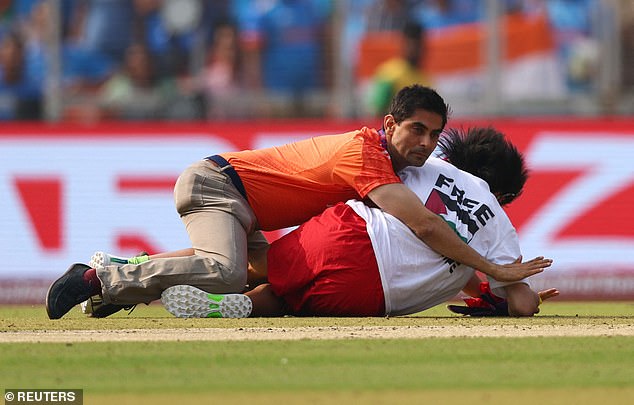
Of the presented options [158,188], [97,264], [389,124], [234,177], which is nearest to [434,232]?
[389,124]

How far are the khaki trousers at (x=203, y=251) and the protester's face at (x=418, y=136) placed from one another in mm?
1083

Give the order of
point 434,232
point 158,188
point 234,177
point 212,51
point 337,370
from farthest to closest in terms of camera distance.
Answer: point 212,51 → point 158,188 → point 234,177 → point 434,232 → point 337,370

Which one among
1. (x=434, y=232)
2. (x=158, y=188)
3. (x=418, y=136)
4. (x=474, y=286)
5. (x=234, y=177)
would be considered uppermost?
(x=418, y=136)

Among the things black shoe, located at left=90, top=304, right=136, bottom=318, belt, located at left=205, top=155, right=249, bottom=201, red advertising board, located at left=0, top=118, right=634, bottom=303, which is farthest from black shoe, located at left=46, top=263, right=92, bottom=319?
red advertising board, located at left=0, top=118, right=634, bottom=303

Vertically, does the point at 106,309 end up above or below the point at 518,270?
below

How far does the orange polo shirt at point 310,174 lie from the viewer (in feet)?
23.7

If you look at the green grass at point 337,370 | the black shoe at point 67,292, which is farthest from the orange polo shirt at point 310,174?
the green grass at point 337,370

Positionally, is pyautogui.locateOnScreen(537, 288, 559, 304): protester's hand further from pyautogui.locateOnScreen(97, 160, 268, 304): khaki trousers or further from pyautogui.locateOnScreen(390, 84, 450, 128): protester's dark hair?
pyautogui.locateOnScreen(97, 160, 268, 304): khaki trousers

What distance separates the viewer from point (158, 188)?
452 inches

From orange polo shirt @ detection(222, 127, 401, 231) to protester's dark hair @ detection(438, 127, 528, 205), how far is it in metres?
0.69

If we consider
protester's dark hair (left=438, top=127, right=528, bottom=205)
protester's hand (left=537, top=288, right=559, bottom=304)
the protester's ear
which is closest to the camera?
the protester's ear

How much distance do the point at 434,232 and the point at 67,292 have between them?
2.13 metres

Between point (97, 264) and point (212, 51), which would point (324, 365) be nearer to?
point (97, 264)

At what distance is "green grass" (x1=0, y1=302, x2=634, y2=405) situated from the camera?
462 cm
